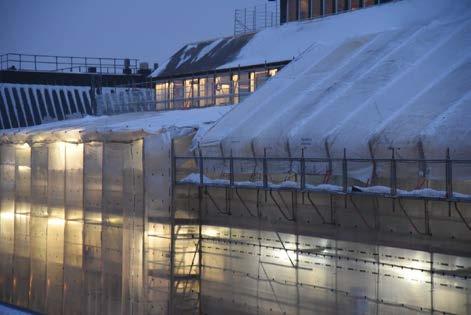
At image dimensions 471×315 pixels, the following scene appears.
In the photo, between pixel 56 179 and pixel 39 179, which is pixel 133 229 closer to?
pixel 56 179

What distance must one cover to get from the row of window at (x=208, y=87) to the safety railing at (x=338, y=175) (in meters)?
7.54

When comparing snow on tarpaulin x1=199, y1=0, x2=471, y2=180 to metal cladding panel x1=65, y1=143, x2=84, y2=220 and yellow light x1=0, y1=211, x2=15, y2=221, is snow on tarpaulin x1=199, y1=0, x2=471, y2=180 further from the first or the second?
yellow light x1=0, y1=211, x2=15, y2=221

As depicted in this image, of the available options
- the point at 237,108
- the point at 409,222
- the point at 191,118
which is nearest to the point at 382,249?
the point at 409,222

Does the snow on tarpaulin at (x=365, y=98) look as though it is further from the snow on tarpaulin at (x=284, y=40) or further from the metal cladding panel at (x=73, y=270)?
the metal cladding panel at (x=73, y=270)

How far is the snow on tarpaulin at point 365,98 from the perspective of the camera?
18.0 meters

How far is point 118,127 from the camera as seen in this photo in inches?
1061

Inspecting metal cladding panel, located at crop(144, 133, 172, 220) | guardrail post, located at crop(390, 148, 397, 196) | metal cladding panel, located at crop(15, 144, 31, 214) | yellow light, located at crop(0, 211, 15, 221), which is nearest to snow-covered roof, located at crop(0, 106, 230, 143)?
metal cladding panel, located at crop(144, 133, 172, 220)

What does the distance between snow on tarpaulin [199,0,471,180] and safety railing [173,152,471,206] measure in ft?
0.86

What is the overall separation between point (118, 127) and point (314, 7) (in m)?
11.4

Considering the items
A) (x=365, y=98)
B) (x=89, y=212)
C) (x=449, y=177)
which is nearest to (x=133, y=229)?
(x=89, y=212)

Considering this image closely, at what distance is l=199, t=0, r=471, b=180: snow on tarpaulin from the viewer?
18.0m

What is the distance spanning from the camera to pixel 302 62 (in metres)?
25.2

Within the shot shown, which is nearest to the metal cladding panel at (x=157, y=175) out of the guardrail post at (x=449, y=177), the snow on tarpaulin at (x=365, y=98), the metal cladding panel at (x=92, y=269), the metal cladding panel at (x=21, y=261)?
the snow on tarpaulin at (x=365, y=98)

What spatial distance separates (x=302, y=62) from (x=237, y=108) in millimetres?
2135
